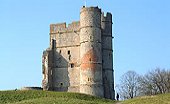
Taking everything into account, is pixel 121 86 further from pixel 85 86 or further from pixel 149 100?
pixel 149 100

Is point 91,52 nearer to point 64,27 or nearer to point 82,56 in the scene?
point 82,56

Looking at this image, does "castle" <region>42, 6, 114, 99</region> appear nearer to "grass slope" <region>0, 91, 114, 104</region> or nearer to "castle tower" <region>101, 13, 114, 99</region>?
"castle tower" <region>101, 13, 114, 99</region>

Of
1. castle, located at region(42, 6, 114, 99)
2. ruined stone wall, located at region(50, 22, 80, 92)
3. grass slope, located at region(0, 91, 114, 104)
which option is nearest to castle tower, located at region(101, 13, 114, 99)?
castle, located at region(42, 6, 114, 99)

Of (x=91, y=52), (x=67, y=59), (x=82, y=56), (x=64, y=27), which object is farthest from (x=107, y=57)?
(x=64, y=27)

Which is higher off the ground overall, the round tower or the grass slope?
the round tower

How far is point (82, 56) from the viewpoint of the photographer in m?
62.1

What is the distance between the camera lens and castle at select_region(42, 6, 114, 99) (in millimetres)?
61250

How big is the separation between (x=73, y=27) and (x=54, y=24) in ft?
12.4

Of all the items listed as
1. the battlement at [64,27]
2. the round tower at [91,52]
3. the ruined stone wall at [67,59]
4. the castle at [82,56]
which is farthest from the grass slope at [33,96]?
the battlement at [64,27]

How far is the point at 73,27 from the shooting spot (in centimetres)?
6644

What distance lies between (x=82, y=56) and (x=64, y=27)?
24.6 feet

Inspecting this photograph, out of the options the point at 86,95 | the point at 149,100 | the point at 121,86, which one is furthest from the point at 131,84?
the point at 149,100

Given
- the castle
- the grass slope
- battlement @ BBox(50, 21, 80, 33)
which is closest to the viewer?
the grass slope

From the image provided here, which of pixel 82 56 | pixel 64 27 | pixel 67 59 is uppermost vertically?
pixel 64 27
